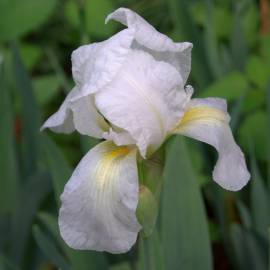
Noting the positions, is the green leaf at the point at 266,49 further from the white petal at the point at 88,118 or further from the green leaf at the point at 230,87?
the white petal at the point at 88,118

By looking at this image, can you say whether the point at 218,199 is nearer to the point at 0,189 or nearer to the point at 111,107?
the point at 0,189

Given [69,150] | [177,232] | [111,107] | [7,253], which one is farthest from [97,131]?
[69,150]

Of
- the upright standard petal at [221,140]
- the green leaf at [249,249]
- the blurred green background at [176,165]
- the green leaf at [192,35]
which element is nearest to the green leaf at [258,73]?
the blurred green background at [176,165]

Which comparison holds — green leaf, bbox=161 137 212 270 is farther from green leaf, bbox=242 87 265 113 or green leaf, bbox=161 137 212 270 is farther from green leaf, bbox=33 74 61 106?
green leaf, bbox=33 74 61 106

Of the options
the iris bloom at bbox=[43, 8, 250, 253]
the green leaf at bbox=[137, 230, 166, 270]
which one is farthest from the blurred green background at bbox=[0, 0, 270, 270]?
the iris bloom at bbox=[43, 8, 250, 253]

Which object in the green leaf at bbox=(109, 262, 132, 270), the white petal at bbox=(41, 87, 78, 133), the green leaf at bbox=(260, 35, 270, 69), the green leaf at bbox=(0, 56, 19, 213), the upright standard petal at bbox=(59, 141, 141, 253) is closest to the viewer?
the upright standard petal at bbox=(59, 141, 141, 253)
